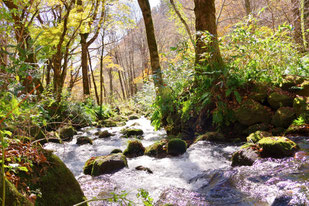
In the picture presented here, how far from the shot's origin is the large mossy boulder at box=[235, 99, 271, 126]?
475 cm

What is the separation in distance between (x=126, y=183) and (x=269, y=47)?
416 centimetres

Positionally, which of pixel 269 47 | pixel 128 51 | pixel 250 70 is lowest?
pixel 250 70

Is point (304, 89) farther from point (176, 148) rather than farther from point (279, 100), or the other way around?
point (176, 148)

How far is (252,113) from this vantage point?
4801 mm

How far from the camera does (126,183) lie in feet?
11.5

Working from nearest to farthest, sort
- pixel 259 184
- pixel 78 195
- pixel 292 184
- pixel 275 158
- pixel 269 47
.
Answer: pixel 78 195, pixel 292 184, pixel 259 184, pixel 275 158, pixel 269 47

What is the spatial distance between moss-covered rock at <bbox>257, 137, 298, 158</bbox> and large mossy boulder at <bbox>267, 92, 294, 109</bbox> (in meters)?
1.49

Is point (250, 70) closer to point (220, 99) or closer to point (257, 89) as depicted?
point (257, 89)

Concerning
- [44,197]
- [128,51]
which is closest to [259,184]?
[44,197]

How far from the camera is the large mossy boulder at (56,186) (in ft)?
6.11

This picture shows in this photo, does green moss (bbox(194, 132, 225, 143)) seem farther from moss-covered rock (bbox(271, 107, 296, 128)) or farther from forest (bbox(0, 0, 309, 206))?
moss-covered rock (bbox(271, 107, 296, 128))

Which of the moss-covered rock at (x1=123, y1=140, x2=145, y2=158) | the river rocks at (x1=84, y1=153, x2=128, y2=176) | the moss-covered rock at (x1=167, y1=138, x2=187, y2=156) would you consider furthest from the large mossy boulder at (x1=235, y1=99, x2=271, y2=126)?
the river rocks at (x1=84, y1=153, x2=128, y2=176)

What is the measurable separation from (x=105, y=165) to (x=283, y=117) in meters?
3.49

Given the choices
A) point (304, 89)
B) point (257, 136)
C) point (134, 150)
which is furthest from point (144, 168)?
point (304, 89)
